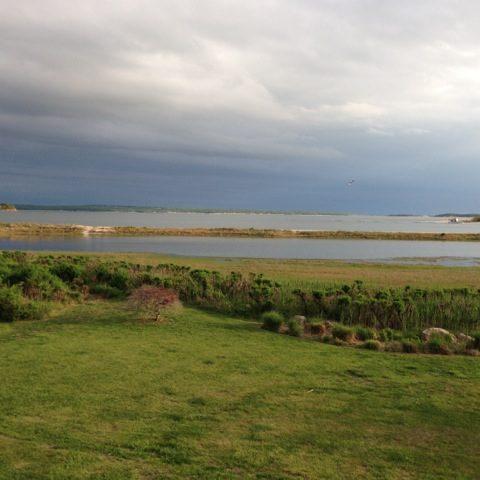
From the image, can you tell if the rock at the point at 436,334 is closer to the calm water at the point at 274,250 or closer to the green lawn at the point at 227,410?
the green lawn at the point at 227,410

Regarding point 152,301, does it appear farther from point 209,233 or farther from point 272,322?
point 209,233

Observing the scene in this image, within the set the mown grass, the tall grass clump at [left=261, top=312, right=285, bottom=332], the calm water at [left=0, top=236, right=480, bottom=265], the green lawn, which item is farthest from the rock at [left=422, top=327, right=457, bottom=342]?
the calm water at [left=0, top=236, right=480, bottom=265]

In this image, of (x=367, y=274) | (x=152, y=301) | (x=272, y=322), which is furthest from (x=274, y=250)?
(x=272, y=322)

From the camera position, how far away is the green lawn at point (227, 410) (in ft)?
21.9

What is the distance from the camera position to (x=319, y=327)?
50.6ft

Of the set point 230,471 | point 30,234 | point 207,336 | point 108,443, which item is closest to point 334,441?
point 230,471

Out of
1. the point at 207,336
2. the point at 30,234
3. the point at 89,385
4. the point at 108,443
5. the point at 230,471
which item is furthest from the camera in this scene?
the point at 30,234

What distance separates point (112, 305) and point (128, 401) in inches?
398

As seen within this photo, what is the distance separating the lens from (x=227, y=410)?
28.5 feet

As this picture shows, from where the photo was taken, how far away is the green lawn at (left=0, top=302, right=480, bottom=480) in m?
6.68

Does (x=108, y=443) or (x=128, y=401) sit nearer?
(x=108, y=443)

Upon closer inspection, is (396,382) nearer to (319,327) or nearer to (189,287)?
(319,327)

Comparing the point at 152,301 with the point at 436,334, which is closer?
the point at 436,334

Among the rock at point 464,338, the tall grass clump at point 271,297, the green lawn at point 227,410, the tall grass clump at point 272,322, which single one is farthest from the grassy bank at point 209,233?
the green lawn at point 227,410
